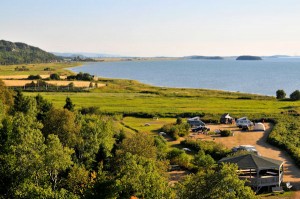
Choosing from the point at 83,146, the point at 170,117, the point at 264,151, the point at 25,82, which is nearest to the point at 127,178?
the point at 83,146

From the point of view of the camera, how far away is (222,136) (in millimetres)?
55312

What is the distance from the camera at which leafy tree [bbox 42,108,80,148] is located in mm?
35037

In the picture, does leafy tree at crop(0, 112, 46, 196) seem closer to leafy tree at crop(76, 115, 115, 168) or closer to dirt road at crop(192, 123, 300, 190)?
leafy tree at crop(76, 115, 115, 168)

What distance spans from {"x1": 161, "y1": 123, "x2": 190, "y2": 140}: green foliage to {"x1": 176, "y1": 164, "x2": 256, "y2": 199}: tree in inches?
1291

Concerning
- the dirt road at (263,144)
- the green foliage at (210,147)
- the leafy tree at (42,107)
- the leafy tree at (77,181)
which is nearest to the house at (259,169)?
the dirt road at (263,144)

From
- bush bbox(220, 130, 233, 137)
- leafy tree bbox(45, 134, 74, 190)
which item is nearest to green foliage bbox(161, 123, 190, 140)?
bush bbox(220, 130, 233, 137)

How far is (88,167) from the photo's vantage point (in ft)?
105

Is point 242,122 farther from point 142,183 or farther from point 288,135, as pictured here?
point 142,183

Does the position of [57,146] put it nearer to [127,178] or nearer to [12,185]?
[12,185]

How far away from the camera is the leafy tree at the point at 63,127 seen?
3504 cm

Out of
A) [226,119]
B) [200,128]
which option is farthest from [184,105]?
[200,128]

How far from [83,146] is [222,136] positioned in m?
27.5

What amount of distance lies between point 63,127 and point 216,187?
70.1ft

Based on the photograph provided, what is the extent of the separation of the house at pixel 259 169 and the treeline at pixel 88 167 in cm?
342
